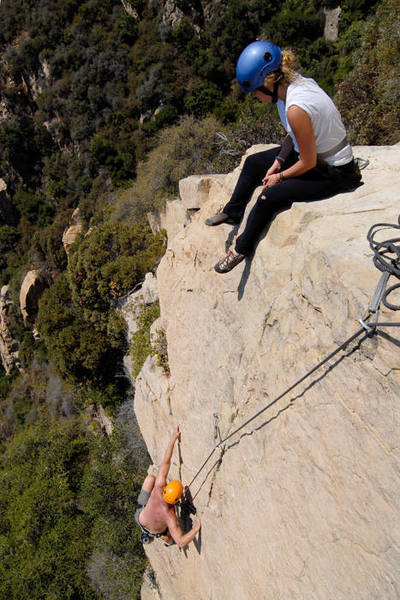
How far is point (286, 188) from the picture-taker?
3270 millimetres

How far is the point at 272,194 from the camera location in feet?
10.8

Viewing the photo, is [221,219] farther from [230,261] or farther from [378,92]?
[378,92]

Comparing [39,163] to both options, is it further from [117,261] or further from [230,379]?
[230,379]

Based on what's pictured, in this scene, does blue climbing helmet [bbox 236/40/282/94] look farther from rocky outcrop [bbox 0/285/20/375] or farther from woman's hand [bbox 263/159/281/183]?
rocky outcrop [bbox 0/285/20/375]

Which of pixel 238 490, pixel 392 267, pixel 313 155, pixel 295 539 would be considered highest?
pixel 313 155

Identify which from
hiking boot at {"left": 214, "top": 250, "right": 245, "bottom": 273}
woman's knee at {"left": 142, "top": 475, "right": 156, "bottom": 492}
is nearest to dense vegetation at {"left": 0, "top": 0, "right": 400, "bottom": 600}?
woman's knee at {"left": 142, "top": 475, "right": 156, "bottom": 492}

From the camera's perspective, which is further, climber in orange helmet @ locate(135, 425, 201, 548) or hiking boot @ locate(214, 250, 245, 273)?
climber in orange helmet @ locate(135, 425, 201, 548)

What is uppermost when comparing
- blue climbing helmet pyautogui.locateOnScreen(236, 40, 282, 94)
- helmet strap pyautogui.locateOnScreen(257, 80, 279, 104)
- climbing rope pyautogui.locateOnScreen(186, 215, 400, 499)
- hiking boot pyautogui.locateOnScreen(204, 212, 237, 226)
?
blue climbing helmet pyautogui.locateOnScreen(236, 40, 282, 94)

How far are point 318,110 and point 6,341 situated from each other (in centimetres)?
3083

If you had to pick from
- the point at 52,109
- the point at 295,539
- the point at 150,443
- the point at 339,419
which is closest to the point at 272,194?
the point at 339,419

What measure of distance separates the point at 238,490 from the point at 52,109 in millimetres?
37638

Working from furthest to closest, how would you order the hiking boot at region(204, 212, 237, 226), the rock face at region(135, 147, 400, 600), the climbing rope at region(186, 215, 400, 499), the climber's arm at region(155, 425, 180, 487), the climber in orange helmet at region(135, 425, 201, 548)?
the climber's arm at region(155, 425, 180, 487) → the climber in orange helmet at region(135, 425, 201, 548) → the hiking boot at region(204, 212, 237, 226) → the rock face at region(135, 147, 400, 600) → the climbing rope at region(186, 215, 400, 499)

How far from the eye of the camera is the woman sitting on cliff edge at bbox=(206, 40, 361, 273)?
8.92ft

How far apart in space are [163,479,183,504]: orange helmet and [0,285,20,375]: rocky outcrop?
27.5 metres
